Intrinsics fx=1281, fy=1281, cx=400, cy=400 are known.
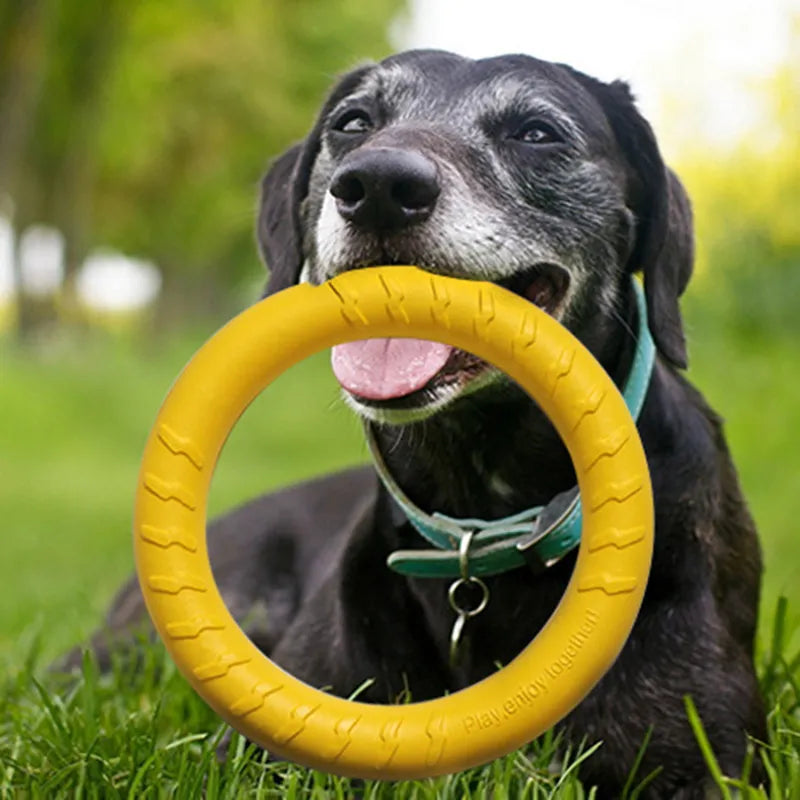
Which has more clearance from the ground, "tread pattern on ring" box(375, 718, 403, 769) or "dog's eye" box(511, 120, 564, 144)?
"dog's eye" box(511, 120, 564, 144)

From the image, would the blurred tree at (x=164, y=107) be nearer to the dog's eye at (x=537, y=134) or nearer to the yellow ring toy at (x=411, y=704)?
the dog's eye at (x=537, y=134)

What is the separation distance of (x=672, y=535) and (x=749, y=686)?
390 millimetres

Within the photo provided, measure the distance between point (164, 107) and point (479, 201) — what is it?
825 inches

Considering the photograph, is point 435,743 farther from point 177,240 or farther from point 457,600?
point 177,240

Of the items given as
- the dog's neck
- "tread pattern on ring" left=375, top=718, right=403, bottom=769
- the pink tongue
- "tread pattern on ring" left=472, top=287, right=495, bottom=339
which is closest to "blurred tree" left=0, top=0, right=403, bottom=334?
the dog's neck

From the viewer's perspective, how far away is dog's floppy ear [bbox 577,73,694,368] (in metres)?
3.25

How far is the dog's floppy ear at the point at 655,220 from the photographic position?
3.25 metres

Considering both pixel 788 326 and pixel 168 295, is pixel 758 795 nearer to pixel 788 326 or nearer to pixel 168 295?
pixel 788 326

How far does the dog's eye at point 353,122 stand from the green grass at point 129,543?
730 millimetres

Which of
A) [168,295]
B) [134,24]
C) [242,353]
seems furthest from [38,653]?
[168,295]

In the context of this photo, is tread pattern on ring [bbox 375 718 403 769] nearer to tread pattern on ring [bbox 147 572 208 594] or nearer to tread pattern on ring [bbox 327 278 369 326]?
tread pattern on ring [bbox 147 572 208 594]

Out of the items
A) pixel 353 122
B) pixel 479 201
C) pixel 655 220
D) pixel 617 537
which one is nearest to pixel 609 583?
pixel 617 537

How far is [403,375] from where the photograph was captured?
2.78m

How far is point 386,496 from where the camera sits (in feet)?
10.7
